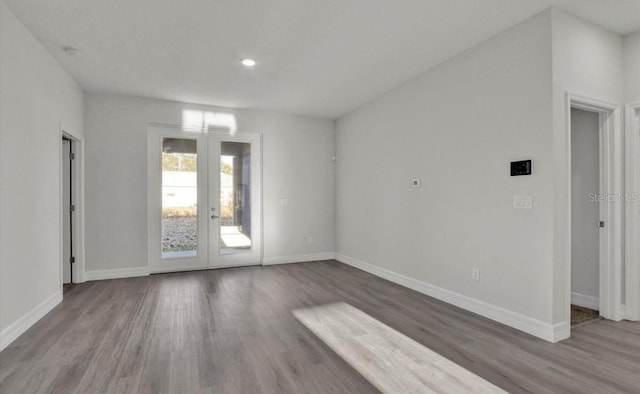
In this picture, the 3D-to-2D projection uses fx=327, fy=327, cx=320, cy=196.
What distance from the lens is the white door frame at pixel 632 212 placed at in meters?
3.20

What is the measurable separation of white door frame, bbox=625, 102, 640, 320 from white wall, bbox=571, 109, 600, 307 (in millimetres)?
249

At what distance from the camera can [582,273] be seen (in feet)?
12.1

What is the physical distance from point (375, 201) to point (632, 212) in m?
2.99

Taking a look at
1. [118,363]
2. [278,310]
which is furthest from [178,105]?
[118,363]

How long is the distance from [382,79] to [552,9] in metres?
1.97

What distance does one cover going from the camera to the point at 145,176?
5.22 metres

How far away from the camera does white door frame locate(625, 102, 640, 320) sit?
3.20 m

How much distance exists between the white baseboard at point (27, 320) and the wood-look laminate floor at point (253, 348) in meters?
0.06

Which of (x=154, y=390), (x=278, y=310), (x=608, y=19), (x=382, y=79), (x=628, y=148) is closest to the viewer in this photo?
(x=154, y=390)

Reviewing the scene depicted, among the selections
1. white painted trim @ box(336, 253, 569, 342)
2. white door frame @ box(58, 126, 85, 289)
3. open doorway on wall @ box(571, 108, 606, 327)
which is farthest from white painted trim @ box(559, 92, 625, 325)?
white door frame @ box(58, 126, 85, 289)

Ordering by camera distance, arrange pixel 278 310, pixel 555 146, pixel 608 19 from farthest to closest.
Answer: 1. pixel 278 310
2. pixel 608 19
3. pixel 555 146

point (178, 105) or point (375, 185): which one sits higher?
point (178, 105)

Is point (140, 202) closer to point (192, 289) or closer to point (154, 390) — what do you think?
point (192, 289)

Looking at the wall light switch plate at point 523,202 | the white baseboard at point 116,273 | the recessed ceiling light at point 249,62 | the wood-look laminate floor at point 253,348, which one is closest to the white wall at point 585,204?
the wood-look laminate floor at point 253,348
